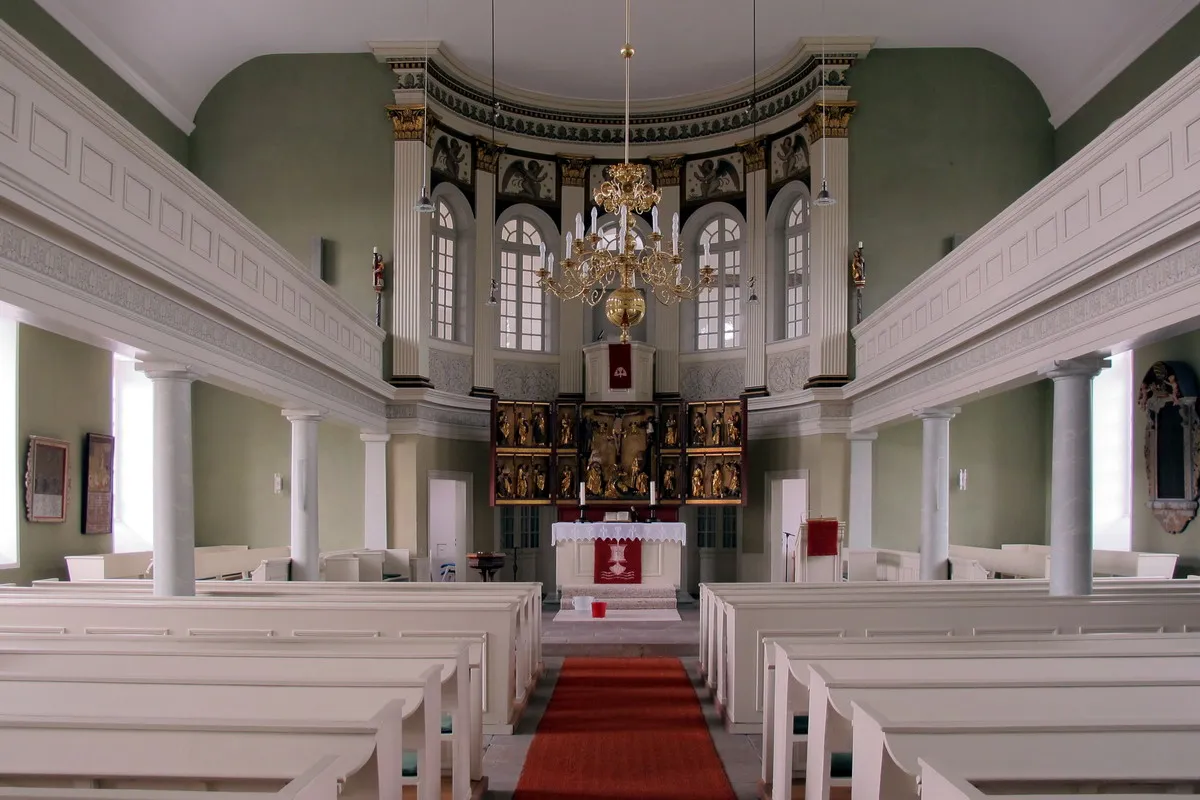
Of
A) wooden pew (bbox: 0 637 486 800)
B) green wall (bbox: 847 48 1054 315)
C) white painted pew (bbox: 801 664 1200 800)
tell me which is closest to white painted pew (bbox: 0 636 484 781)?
wooden pew (bbox: 0 637 486 800)

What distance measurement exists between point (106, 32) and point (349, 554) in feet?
27.5

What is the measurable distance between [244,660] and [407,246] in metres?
13.2

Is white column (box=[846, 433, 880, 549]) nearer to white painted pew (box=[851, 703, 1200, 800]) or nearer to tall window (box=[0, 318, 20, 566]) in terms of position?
tall window (box=[0, 318, 20, 566])

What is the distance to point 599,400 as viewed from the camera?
62.0 feet

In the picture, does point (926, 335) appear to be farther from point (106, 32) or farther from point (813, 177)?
point (106, 32)

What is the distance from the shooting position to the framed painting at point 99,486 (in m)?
13.4

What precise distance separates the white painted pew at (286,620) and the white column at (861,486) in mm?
10143

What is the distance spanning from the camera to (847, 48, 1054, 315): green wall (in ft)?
57.2

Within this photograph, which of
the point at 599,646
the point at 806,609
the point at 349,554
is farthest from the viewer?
the point at 349,554

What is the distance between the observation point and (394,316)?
696 inches

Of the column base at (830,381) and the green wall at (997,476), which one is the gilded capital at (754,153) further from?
the green wall at (997,476)

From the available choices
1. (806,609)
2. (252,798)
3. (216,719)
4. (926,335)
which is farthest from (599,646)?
(252,798)

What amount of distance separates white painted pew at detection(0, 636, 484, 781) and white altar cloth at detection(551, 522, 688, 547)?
1004 centimetres

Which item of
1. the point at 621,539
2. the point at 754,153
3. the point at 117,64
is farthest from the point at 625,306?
the point at 754,153
